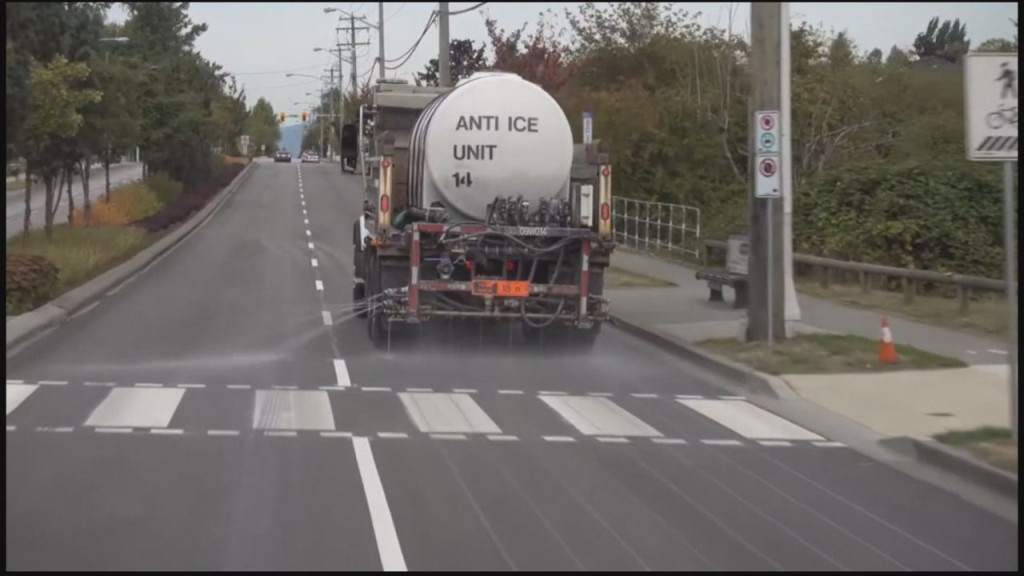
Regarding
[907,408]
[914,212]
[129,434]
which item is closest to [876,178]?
[914,212]

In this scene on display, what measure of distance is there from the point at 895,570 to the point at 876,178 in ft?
64.5

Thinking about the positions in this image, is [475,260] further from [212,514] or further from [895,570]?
[895,570]

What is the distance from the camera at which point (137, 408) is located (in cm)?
1211

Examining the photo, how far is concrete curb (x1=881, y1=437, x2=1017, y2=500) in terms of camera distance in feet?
30.8

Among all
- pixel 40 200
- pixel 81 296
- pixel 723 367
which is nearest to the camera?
pixel 723 367

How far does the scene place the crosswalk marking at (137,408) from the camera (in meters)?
11.4

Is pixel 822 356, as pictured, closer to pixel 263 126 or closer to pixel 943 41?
pixel 943 41

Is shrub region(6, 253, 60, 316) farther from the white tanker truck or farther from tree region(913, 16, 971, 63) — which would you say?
tree region(913, 16, 971, 63)

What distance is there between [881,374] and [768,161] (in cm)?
293

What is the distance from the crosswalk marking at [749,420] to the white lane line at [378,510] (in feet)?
11.4

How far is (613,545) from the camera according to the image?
7781mm

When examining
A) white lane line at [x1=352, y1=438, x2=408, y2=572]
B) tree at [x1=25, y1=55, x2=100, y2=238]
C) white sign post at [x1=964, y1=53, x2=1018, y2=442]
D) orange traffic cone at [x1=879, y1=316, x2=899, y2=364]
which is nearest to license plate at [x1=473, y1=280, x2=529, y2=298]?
orange traffic cone at [x1=879, y1=316, x2=899, y2=364]

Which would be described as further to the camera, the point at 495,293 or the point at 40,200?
the point at 40,200

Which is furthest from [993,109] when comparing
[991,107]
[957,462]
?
[957,462]
